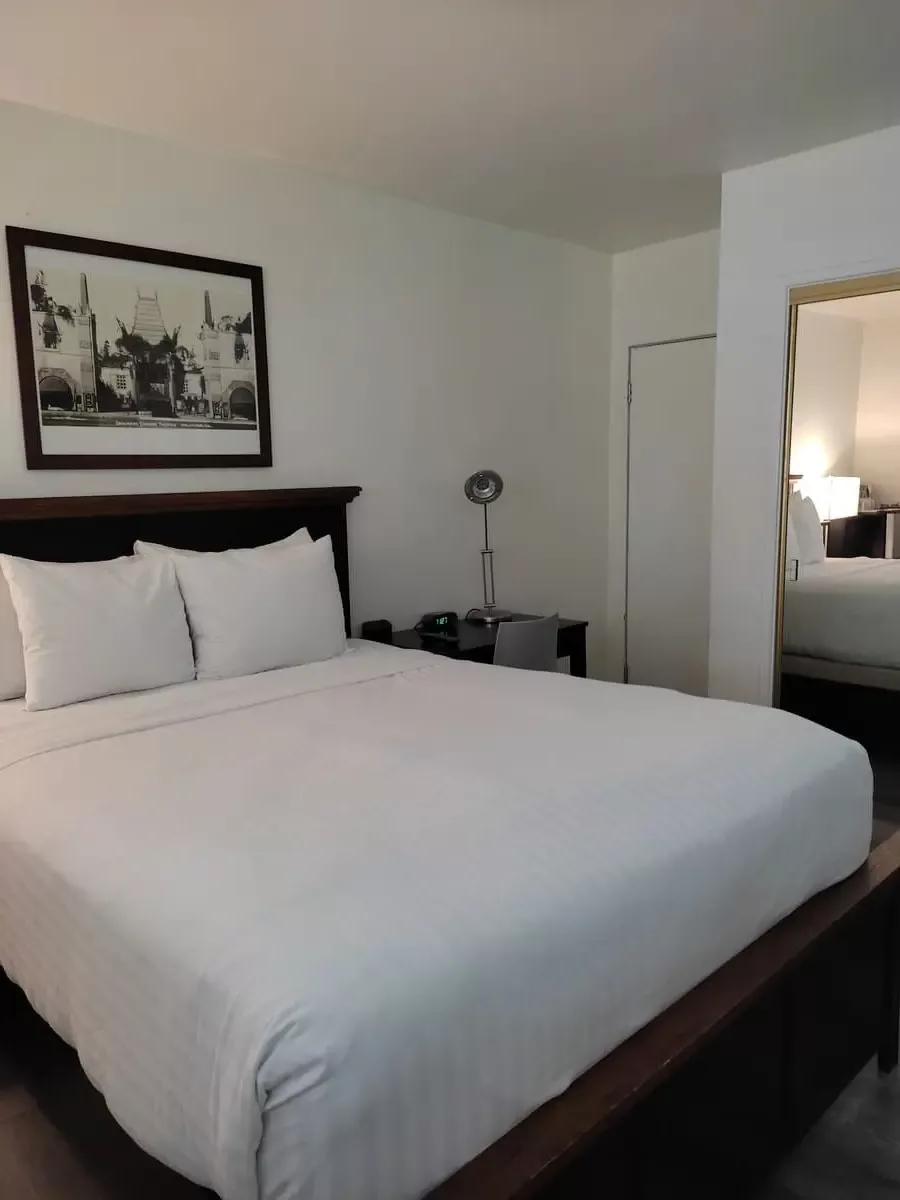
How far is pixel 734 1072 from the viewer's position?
150 centimetres

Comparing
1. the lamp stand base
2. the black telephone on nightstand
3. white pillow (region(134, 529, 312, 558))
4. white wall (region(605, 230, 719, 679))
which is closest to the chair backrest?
the black telephone on nightstand

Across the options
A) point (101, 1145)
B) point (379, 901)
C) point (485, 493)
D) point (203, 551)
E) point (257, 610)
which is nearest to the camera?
point (379, 901)

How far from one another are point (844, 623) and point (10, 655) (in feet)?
10.1

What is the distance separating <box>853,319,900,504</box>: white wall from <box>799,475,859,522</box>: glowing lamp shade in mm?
55

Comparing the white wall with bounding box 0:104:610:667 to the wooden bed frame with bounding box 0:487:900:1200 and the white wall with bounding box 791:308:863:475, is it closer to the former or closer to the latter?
the white wall with bounding box 791:308:863:475

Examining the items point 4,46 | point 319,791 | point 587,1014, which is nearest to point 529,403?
point 4,46

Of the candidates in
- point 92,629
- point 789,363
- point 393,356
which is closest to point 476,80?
point 393,356

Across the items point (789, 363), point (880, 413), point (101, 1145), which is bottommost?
point (101, 1145)

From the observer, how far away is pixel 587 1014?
4.20 ft

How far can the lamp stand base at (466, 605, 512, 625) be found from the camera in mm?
3849

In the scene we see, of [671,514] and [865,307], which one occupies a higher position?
[865,307]

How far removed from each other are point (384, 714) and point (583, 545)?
2.69 meters

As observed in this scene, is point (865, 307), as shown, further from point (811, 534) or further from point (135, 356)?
point (135, 356)

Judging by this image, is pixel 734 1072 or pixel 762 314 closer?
pixel 734 1072
